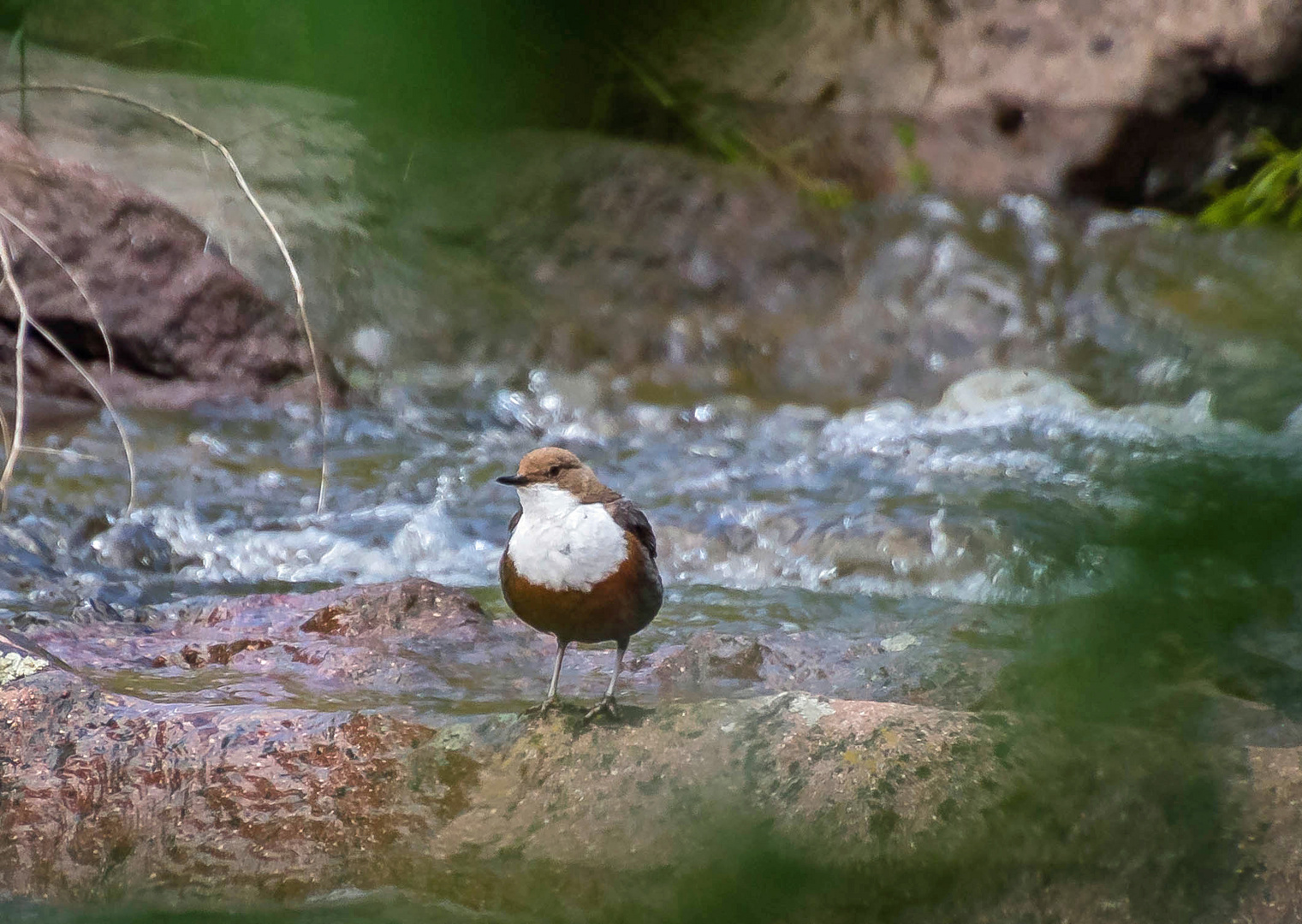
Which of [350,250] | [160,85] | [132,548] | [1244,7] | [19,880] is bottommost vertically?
[19,880]

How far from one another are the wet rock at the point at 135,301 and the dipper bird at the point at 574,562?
484 cm

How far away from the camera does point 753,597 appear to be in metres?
4.84

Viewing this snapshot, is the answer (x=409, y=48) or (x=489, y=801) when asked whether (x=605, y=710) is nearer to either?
(x=489, y=801)

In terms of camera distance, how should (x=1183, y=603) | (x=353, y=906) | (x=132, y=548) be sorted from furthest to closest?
1. (x=132, y=548)
2. (x=353, y=906)
3. (x=1183, y=603)

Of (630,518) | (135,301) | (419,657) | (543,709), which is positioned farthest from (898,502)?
(135,301)

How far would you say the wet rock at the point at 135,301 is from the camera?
6816 millimetres

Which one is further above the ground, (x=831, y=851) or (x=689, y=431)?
(x=689, y=431)

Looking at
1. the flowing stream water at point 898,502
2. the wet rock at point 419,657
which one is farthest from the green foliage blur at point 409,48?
the wet rock at point 419,657

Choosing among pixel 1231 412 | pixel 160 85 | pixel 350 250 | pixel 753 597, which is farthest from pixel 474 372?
pixel 1231 412

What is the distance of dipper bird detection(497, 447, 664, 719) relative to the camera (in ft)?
8.47

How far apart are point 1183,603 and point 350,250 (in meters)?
8.37

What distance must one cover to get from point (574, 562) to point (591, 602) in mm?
93

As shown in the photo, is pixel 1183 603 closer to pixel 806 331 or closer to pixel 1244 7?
pixel 806 331

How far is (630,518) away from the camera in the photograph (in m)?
2.77
